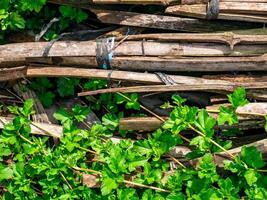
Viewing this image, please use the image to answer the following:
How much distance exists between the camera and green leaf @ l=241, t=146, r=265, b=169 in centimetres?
365

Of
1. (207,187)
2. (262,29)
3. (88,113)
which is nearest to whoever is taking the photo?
(207,187)

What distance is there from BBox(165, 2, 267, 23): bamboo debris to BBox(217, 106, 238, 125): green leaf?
0.77 metres

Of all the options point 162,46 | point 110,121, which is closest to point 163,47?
point 162,46

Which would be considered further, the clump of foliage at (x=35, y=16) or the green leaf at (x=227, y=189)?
the clump of foliage at (x=35, y=16)

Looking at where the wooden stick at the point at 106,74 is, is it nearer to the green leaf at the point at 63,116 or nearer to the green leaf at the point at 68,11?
the green leaf at the point at 63,116

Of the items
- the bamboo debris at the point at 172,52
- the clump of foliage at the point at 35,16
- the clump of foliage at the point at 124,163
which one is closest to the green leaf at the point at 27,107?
the clump of foliage at the point at 124,163

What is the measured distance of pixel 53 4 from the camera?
4613mm

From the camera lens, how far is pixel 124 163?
389 cm

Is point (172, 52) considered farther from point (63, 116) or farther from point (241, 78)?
point (63, 116)

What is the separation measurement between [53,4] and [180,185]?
2042mm

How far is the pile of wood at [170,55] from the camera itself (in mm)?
3943

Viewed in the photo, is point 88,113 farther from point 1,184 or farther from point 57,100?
point 1,184

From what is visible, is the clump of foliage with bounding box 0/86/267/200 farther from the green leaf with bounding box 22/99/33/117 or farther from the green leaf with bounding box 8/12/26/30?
the green leaf with bounding box 8/12/26/30

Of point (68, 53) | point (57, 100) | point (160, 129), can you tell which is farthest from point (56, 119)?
point (160, 129)
